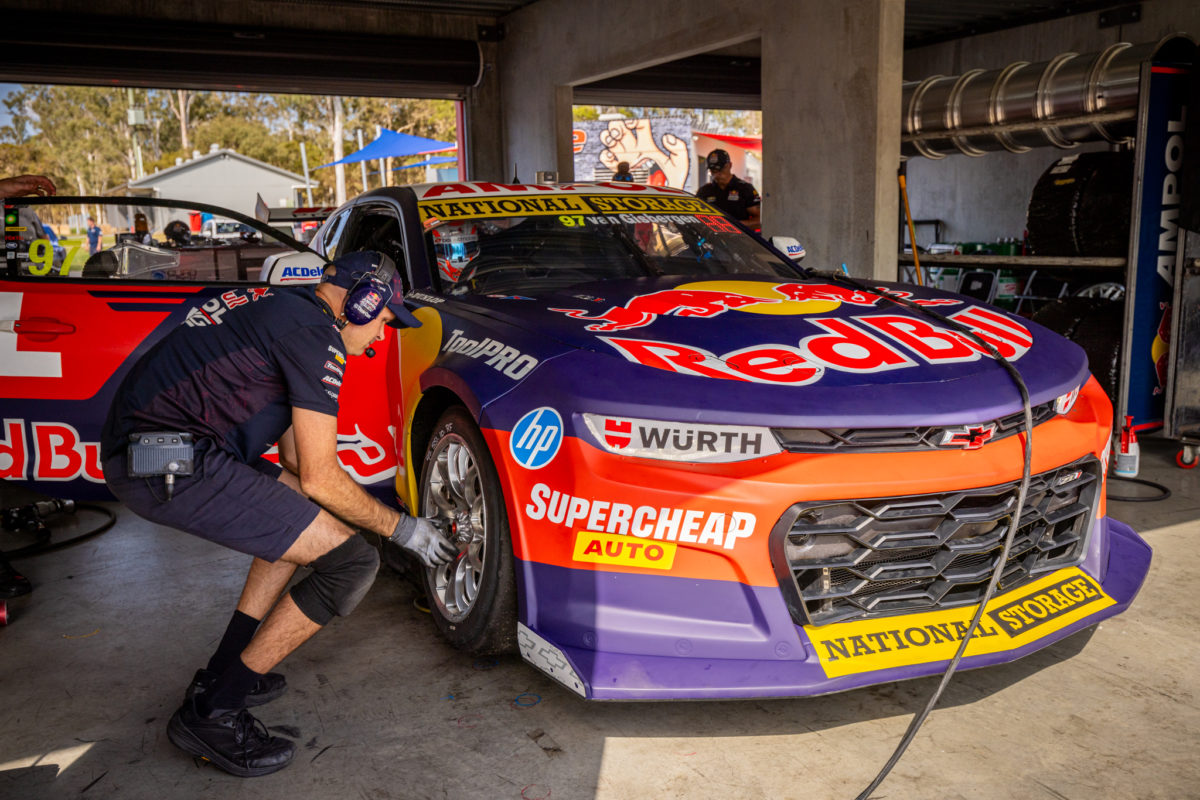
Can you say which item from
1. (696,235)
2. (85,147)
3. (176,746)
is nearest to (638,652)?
(176,746)

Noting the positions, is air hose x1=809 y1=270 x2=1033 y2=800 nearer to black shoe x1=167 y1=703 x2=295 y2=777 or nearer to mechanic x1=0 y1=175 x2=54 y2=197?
black shoe x1=167 y1=703 x2=295 y2=777

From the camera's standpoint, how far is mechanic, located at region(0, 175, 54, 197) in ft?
13.5

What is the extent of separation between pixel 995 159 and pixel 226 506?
1294 centimetres

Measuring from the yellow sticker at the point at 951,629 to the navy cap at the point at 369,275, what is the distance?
4.30 feet

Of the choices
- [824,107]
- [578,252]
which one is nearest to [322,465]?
[578,252]

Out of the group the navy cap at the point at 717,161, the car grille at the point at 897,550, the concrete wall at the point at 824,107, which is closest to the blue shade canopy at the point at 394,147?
the concrete wall at the point at 824,107

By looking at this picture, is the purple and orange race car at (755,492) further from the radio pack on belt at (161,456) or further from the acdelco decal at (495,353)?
the radio pack on belt at (161,456)

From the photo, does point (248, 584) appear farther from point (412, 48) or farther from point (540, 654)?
point (412, 48)

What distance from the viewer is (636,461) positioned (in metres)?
2.37

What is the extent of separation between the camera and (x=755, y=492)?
230 cm

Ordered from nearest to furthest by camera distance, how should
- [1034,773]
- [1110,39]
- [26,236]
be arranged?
[1034,773] → [26,236] → [1110,39]

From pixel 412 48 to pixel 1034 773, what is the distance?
13301mm

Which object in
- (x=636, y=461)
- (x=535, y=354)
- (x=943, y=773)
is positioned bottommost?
(x=943, y=773)

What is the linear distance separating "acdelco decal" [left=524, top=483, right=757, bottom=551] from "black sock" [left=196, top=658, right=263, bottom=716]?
86 cm
